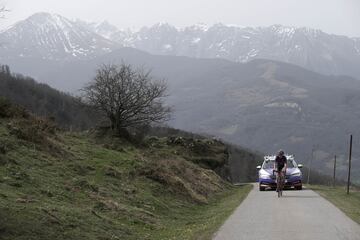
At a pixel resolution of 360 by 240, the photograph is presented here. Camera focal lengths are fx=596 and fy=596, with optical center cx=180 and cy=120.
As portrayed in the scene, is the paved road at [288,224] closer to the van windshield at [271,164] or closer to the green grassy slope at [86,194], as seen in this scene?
the green grassy slope at [86,194]

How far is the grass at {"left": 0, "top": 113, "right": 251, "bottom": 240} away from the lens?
37.2 ft

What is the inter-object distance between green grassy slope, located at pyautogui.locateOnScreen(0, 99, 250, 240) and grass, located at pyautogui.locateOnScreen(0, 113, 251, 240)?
0.03 metres

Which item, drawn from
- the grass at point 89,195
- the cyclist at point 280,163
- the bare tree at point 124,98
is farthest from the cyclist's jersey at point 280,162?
the bare tree at point 124,98

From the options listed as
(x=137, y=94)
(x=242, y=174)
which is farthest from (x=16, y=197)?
(x=242, y=174)

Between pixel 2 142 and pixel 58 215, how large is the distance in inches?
278

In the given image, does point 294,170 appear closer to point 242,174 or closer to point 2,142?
point 2,142

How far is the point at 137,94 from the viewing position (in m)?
37.2

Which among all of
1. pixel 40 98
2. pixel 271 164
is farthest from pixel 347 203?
pixel 40 98

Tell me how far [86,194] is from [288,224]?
5265 mm

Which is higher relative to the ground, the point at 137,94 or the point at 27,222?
the point at 137,94

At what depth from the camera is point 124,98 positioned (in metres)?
36.2

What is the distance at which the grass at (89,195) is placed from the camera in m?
11.3

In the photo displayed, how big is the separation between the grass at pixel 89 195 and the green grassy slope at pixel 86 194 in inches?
1.0

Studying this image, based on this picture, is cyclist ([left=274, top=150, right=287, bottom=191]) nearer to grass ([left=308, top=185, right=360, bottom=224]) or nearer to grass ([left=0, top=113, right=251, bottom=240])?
grass ([left=308, top=185, right=360, bottom=224])
